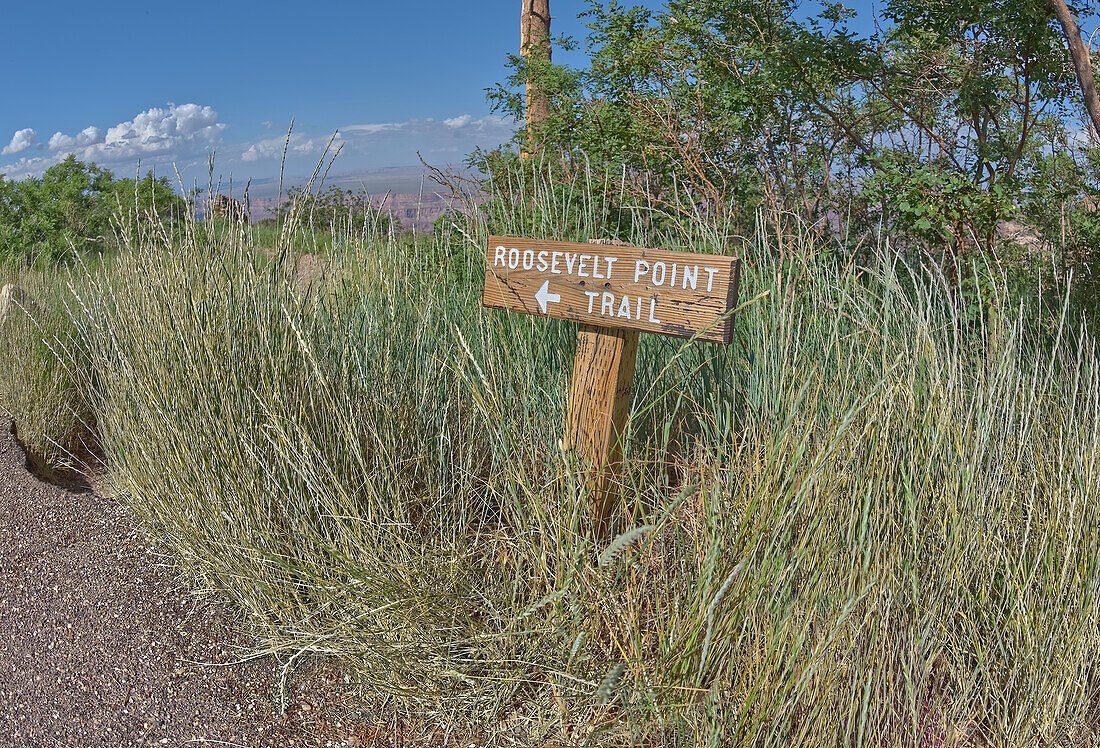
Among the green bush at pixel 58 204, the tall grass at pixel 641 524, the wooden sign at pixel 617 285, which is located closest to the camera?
Answer: the tall grass at pixel 641 524

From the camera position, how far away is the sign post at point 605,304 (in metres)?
2.00

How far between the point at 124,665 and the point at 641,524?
1.68 meters

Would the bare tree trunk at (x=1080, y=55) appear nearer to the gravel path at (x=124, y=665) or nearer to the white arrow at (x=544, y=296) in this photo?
the white arrow at (x=544, y=296)

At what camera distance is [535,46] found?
287 inches

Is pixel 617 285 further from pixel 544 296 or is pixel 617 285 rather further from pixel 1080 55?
pixel 1080 55

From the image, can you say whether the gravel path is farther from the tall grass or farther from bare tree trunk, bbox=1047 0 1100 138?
bare tree trunk, bbox=1047 0 1100 138

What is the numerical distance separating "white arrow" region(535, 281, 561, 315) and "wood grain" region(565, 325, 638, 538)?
126mm

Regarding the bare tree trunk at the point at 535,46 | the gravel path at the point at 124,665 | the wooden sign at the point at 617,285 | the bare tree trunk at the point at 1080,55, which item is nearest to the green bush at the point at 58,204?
the bare tree trunk at the point at 535,46

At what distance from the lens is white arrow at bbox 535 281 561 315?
229cm

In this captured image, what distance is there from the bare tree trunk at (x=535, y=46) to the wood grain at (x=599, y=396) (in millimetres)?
4212

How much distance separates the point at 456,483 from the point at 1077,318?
3091 millimetres

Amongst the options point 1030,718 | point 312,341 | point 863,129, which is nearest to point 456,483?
point 312,341

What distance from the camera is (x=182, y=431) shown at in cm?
254

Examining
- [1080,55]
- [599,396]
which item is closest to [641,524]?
[599,396]
